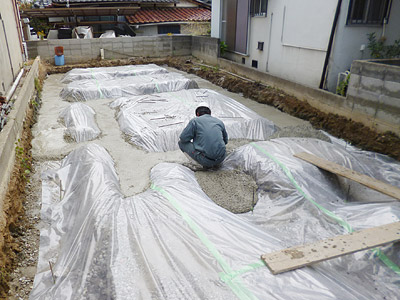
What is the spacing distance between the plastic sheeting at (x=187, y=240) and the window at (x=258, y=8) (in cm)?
668

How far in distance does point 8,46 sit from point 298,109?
6.98 metres

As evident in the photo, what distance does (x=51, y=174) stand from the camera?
4.52 m

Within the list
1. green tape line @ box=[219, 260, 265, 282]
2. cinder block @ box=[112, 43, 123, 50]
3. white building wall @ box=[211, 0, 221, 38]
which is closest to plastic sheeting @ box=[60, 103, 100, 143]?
green tape line @ box=[219, 260, 265, 282]

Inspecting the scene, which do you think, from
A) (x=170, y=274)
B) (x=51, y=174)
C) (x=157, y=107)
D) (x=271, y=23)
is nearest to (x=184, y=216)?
(x=170, y=274)

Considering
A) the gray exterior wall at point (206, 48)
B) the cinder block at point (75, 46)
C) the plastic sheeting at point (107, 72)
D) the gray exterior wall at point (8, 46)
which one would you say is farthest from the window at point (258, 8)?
the gray exterior wall at point (8, 46)

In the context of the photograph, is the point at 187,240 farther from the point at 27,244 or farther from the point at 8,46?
the point at 8,46

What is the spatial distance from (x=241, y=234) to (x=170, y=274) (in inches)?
30.6

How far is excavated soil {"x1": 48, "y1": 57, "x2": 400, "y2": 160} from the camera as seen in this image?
5.28 m

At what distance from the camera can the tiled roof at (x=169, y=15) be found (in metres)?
14.6

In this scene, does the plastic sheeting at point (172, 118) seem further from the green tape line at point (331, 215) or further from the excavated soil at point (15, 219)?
the excavated soil at point (15, 219)

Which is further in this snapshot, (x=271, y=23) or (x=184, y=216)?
(x=271, y=23)

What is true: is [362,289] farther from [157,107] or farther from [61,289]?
[157,107]

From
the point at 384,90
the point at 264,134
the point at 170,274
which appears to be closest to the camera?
the point at 170,274

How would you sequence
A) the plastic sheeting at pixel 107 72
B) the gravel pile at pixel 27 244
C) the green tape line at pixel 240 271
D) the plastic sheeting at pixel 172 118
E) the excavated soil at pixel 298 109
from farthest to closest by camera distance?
the plastic sheeting at pixel 107 72 < the plastic sheeting at pixel 172 118 < the excavated soil at pixel 298 109 < the gravel pile at pixel 27 244 < the green tape line at pixel 240 271
